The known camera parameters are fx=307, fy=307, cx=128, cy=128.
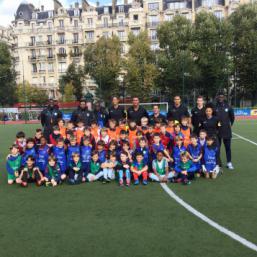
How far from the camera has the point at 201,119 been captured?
7570 millimetres

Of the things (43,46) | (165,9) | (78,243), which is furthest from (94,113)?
(43,46)

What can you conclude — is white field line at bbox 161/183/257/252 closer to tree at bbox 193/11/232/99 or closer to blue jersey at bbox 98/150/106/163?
blue jersey at bbox 98/150/106/163

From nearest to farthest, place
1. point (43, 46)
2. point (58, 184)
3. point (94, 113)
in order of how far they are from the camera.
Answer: point (58, 184) < point (94, 113) < point (43, 46)

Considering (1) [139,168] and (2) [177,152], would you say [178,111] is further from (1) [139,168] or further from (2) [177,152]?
(1) [139,168]

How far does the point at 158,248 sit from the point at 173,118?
4.66 meters

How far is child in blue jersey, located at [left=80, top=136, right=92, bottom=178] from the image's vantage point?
22.1 feet

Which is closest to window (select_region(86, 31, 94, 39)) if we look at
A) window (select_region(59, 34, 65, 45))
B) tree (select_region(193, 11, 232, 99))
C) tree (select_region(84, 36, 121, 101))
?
window (select_region(59, 34, 65, 45))

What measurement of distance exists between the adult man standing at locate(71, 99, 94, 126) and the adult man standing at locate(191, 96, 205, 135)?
2782 millimetres

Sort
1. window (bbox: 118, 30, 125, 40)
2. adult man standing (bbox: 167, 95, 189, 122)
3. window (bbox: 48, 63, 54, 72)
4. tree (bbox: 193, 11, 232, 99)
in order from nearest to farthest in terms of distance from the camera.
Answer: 1. adult man standing (bbox: 167, 95, 189, 122)
2. tree (bbox: 193, 11, 232, 99)
3. window (bbox: 118, 30, 125, 40)
4. window (bbox: 48, 63, 54, 72)

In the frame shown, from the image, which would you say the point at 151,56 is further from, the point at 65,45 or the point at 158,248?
the point at 158,248

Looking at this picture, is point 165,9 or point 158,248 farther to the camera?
point 165,9

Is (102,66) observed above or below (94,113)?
above

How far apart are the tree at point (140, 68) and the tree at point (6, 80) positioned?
1832cm

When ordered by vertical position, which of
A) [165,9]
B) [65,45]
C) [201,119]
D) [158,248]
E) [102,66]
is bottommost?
[158,248]
